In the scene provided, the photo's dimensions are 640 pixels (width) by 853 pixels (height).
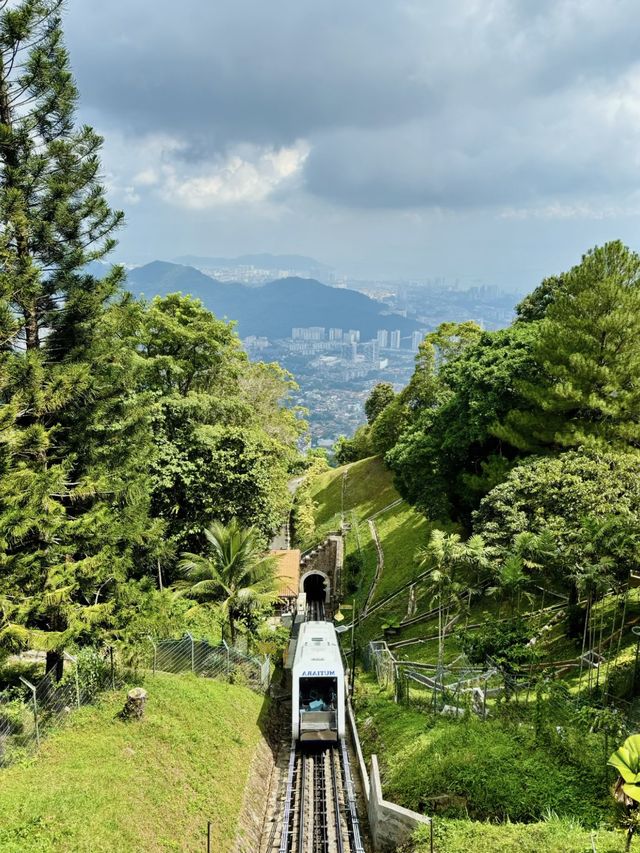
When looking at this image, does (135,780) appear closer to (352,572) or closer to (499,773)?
(499,773)

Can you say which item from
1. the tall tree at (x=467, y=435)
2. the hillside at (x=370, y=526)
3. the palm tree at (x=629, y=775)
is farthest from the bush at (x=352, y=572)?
the palm tree at (x=629, y=775)

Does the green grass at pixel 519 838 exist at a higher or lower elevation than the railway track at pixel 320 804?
higher

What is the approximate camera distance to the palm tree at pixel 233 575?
61.4ft

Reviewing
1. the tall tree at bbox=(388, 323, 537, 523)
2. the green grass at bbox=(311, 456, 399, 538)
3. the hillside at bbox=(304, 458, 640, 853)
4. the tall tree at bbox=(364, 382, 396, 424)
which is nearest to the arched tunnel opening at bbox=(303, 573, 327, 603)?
the green grass at bbox=(311, 456, 399, 538)

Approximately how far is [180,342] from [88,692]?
68.1 ft

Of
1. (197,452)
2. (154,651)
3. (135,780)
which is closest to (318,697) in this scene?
(154,651)

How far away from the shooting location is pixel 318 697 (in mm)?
16312

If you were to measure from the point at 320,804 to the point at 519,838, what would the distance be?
6.04 m

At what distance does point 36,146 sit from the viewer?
41.0ft

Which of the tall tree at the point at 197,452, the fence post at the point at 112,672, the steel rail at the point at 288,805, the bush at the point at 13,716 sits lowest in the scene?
the steel rail at the point at 288,805

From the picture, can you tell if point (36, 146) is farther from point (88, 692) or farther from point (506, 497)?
point (506, 497)

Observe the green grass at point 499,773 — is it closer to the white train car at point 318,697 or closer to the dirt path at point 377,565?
the white train car at point 318,697

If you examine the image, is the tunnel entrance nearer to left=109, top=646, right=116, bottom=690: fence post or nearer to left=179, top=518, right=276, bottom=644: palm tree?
left=179, top=518, right=276, bottom=644: palm tree

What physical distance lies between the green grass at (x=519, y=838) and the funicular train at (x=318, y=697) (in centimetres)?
591
